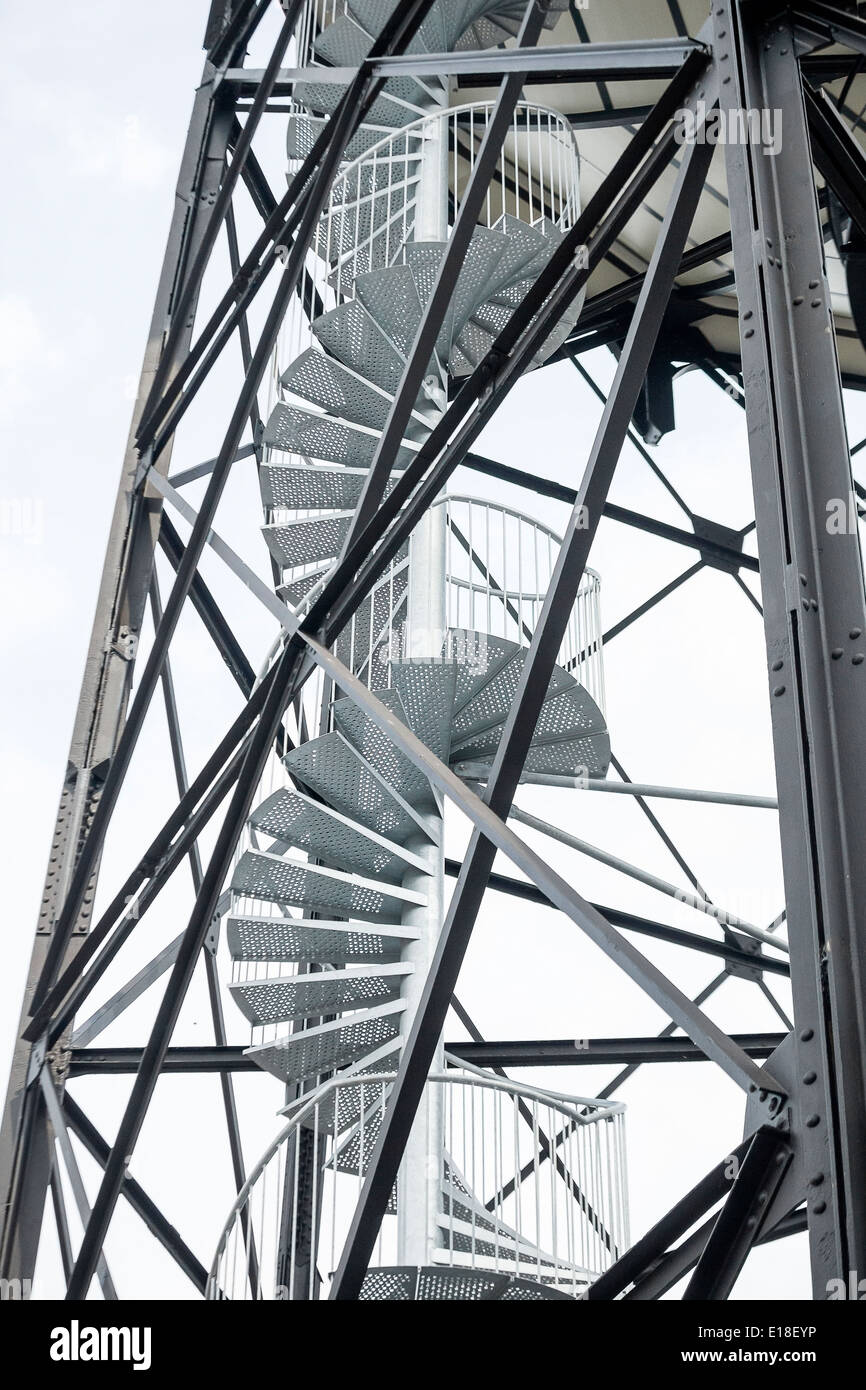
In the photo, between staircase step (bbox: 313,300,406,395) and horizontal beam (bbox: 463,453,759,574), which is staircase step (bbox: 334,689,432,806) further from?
horizontal beam (bbox: 463,453,759,574)

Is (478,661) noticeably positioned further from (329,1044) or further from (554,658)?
(554,658)

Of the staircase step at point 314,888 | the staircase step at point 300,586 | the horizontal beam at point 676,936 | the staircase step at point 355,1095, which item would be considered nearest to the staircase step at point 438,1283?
the staircase step at point 355,1095

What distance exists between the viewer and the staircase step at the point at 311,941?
941 cm

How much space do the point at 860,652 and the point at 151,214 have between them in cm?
1818

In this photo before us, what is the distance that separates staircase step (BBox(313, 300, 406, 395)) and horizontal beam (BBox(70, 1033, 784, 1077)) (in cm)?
518

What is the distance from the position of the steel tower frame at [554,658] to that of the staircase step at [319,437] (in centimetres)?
77

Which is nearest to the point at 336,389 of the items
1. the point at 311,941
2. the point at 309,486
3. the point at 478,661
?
the point at 309,486

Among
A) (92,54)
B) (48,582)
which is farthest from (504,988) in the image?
(92,54)

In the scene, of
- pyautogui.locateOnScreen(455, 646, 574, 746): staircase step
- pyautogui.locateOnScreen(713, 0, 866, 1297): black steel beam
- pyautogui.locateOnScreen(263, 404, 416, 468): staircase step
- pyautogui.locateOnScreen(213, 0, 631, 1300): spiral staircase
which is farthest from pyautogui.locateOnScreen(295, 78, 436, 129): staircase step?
pyautogui.locateOnScreen(713, 0, 866, 1297): black steel beam

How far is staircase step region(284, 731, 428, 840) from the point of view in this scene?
961cm

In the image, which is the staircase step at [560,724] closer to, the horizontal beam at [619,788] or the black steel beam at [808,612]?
the horizontal beam at [619,788]

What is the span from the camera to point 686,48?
6953 mm

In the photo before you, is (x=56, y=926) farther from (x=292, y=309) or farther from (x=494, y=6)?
(x=494, y=6)

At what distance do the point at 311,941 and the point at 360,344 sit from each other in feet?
16.0
